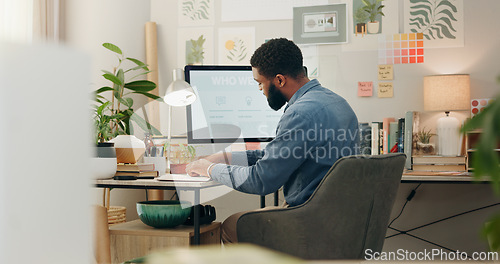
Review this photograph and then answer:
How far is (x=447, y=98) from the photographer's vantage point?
3.08 m

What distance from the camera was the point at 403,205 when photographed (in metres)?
3.42

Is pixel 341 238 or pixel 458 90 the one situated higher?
pixel 458 90

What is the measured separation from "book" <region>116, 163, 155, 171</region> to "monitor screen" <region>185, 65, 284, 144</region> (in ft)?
1.40

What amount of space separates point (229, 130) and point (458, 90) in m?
1.39

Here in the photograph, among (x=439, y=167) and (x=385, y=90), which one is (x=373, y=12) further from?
(x=439, y=167)

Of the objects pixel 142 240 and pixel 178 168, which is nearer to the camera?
pixel 142 240

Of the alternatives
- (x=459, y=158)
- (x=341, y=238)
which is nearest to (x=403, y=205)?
(x=459, y=158)

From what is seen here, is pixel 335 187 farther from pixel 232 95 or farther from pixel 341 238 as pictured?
pixel 232 95

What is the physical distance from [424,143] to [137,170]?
5.97ft

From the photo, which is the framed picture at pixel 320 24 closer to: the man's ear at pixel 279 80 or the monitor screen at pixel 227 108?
the monitor screen at pixel 227 108

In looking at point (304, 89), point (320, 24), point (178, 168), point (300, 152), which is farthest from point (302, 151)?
point (320, 24)

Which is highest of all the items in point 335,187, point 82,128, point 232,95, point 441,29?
point 441,29

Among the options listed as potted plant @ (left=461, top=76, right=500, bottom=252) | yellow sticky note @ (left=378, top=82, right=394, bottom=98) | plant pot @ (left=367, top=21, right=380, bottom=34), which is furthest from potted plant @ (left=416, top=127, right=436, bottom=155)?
potted plant @ (left=461, top=76, right=500, bottom=252)

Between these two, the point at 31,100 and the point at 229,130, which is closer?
the point at 31,100
